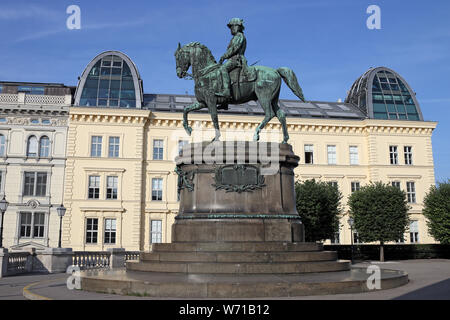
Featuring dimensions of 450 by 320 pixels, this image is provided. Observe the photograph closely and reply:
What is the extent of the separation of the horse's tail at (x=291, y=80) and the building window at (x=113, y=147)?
3022cm

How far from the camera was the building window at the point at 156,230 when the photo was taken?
41.4 metres

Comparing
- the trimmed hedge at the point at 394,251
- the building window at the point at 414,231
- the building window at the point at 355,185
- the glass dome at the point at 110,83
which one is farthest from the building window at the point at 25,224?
the building window at the point at 414,231

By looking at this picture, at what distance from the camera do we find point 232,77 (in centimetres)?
1470

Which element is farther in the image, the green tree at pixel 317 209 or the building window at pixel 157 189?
the building window at pixel 157 189

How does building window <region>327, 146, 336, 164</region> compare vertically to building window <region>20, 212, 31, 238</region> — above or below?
above

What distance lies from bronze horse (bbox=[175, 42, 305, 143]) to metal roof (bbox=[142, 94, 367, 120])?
29797 mm

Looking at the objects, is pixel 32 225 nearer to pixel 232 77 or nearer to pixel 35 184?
pixel 35 184

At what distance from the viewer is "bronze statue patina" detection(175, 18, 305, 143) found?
14.5 m

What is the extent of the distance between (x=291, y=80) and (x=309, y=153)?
3197cm

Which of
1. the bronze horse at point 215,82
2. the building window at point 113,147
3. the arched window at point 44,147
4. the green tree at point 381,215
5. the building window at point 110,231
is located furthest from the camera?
the building window at point 113,147

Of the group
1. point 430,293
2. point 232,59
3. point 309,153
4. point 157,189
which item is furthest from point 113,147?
point 430,293

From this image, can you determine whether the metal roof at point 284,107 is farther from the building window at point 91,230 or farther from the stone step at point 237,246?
the stone step at point 237,246

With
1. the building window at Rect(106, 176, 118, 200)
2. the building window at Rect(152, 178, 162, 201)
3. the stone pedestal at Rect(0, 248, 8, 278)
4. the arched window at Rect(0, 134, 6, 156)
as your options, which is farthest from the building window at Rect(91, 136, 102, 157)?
the stone pedestal at Rect(0, 248, 8, 278)

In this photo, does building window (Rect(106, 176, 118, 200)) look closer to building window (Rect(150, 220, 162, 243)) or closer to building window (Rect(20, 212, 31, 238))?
building window (Rect(150, 220, 162, 243))
